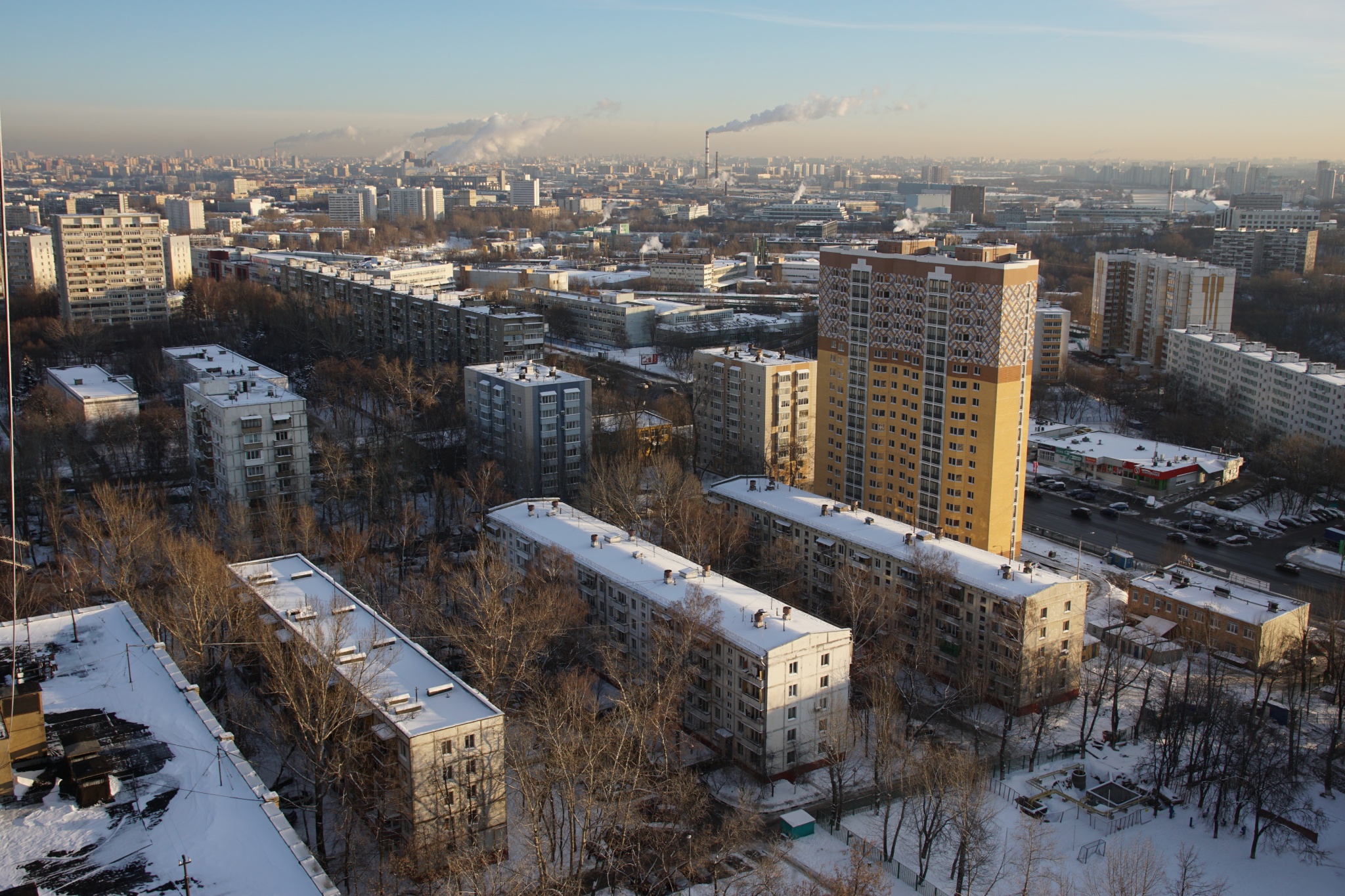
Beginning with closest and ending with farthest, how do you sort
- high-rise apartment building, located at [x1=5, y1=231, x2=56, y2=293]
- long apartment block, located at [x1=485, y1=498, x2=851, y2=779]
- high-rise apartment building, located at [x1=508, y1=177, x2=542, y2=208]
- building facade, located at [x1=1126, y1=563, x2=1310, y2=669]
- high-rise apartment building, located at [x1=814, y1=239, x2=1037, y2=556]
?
long apartment block, located at [x1=485, y1=498, x2=851, y2=779], building facade, located at [x1=1126, y1=563, x2=1310, y2=669], high-rise apartment building, located at [x1=814, y1=239, x2=1037, y2=556], high-rise apartment building, located at [x1=5, y1=231, x2=56, y2=293], high-rise apartment building, located at [x1=508, y1=177, x2=542, y2=208]

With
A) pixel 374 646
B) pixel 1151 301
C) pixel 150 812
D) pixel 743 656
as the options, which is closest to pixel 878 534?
pixel 743 656

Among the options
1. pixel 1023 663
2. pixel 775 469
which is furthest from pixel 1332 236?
pixel 1023 663

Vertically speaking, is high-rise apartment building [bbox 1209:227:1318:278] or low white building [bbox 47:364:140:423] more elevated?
high-rise apartment building [bbox 1209:227:1318:278]

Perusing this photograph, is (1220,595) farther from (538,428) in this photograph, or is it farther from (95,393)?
(95,393)

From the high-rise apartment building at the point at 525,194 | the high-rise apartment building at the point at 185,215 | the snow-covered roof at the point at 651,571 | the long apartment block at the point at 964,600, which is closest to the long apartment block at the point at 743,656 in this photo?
the snow-covered roof at the point at 651,571

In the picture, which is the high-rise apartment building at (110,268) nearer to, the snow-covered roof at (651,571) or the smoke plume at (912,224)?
the snow-covered roof at (651,571)

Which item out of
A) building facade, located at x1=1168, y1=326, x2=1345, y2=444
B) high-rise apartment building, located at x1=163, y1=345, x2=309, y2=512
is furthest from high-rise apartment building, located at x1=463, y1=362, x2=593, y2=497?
building facade, located at x1=1168, y1=326, x2=1345, y2=444

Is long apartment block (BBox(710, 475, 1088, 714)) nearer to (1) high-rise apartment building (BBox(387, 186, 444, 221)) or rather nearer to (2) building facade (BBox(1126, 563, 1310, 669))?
(2) building facade (BBox(1126, 563, 1310, 669))
